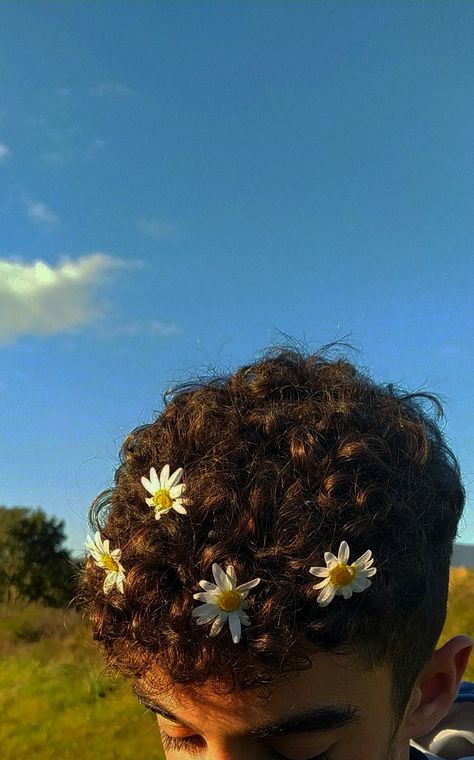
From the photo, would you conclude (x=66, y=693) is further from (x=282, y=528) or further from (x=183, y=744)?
(x=282, y=528)

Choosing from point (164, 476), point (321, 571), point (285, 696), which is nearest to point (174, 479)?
point (164, 476)

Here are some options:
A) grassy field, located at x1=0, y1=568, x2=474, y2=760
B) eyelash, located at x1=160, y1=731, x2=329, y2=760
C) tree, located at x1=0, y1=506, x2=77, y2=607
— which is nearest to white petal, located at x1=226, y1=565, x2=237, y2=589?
eyelash, located at x1=160, y1=731, x2=329, y2=760

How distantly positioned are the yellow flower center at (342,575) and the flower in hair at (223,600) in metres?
0.14

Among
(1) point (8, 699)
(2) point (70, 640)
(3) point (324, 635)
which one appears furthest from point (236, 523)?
(2) point (70, 640)

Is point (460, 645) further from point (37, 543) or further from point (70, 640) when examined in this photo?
point (37, 543)

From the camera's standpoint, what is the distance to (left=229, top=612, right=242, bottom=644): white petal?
1237 millimetres

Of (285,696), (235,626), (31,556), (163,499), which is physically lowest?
(285,696)

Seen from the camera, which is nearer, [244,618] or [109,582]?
[244,618]

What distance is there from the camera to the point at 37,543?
1669cm

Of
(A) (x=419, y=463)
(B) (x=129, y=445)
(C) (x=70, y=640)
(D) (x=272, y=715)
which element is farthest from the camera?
(C) (x=70, y=640)

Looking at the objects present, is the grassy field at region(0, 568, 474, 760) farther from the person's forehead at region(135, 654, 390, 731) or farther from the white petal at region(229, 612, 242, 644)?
the white petal at region(229, 612, 242, 644)

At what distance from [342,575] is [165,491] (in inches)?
14.7

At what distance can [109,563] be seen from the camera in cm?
149

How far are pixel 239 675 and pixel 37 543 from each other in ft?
54.0
